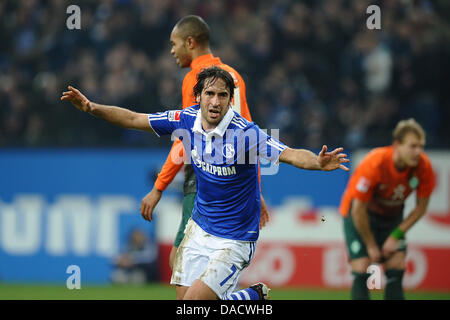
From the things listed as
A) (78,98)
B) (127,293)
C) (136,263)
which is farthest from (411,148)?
(136,263)

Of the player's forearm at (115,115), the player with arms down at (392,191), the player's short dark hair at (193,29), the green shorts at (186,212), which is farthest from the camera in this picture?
the player with arms down at (392,191)

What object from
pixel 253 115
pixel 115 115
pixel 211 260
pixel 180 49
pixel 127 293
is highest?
pixel 253 115

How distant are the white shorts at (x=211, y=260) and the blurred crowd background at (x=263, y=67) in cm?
573

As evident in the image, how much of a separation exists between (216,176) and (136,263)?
6.08 m

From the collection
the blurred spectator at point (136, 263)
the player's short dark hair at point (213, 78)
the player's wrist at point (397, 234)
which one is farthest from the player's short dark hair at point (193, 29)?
the blurred spectator at point (136, 263)

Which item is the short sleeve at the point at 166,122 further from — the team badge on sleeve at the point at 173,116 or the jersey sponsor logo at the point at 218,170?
the jersey sponsor logo at the point at 218,170

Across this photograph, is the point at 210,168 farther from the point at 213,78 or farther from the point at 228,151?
the point at 213,78

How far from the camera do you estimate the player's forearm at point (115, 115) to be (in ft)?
18.5

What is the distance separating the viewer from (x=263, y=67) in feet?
39.4

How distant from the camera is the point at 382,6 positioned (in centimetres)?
1216

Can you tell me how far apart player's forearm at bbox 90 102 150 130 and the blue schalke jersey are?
0.30m

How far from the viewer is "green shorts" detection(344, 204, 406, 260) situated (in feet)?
25.1
